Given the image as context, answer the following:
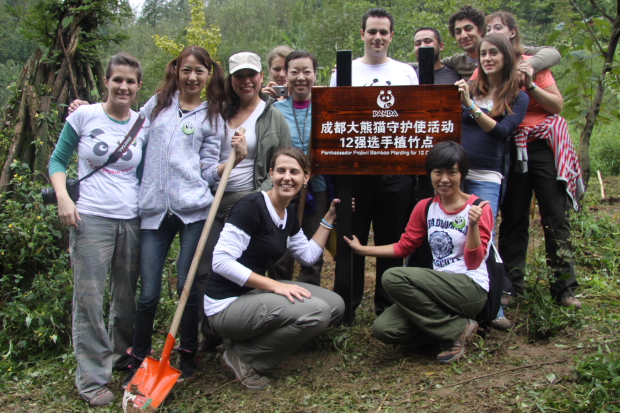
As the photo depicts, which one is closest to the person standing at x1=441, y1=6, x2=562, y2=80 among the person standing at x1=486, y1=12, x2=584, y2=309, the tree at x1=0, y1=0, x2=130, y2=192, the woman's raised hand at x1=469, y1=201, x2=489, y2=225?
the person standing at x1=486, y1=12, x2=584, y2=309

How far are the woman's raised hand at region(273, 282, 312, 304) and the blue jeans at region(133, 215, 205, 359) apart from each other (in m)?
0.61

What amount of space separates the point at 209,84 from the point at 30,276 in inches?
95.0

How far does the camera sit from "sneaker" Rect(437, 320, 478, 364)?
3326 mm

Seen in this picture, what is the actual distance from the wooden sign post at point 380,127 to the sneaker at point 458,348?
1.07m

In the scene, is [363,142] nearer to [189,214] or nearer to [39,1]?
[189,214]

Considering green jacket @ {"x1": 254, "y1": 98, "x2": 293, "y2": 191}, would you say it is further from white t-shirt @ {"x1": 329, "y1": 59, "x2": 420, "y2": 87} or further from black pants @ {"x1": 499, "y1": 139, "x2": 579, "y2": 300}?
black pants @ {"x1": 499, "y1": 139, "x2": 579, "y2": 300}

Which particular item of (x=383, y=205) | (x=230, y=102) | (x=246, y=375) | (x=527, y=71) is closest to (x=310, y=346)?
(x=246, y=375)

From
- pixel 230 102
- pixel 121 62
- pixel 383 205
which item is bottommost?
pixel 383 205

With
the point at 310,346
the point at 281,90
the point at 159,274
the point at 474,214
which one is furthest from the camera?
the point at 281,90

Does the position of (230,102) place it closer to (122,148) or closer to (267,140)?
(267,140)

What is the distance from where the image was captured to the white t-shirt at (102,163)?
3.20 m

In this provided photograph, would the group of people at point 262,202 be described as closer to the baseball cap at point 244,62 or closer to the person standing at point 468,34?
the baseball cap at point 244,62

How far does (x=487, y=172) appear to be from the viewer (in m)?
3.71

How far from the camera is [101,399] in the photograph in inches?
127
